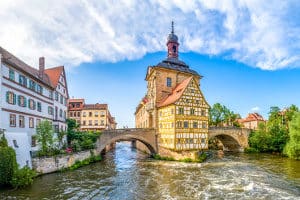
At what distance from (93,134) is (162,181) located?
1277 centimetres

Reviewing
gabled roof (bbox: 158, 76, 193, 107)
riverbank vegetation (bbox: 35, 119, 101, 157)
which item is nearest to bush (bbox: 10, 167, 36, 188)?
riverbank vegetation (bbox: 35, 119, 101, 157)

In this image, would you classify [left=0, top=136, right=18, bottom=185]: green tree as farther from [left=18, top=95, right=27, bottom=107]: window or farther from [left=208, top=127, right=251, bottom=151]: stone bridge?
[left=208, top=127, right=251, bottom=151]: stone bridge

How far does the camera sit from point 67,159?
21.0 m

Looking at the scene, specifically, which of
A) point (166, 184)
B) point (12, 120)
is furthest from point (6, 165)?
point (166, 184)

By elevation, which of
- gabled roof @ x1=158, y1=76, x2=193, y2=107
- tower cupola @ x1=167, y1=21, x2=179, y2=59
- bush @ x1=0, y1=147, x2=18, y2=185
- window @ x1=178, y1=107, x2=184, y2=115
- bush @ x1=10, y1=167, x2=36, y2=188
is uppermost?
tower cupola @ x1=167, y1=21, x2=179, y2=59

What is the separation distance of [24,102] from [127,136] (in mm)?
12450

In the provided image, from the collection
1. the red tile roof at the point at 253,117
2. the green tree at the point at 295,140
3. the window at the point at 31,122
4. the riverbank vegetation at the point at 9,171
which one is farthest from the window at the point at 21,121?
the red tile roof at the point at 253,117

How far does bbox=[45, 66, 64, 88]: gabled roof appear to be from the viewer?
1067 inches

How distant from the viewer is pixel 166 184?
16250mm

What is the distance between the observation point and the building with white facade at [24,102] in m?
16.6

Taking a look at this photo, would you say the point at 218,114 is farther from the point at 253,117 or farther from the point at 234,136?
the point at 253,117

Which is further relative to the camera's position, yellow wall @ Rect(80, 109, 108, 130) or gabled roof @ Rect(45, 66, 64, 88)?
yellow wall @ Rect(80, 109, 108, 130)

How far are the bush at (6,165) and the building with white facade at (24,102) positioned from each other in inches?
83.7

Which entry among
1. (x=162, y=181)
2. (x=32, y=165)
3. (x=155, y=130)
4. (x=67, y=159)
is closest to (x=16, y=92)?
(x=32, y=165)
